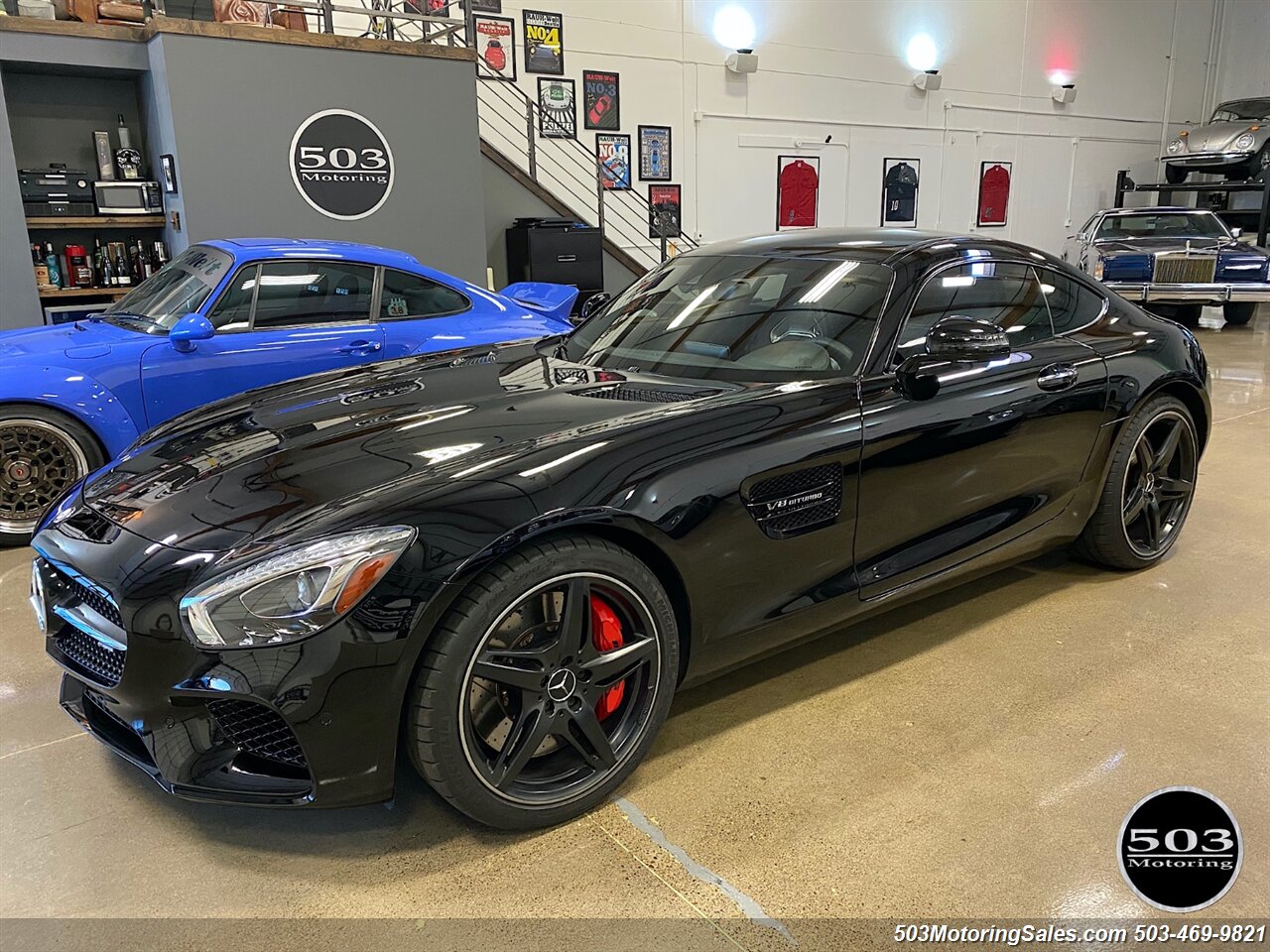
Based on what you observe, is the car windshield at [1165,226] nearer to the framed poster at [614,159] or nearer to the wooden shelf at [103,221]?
the framed poster at [614,159]

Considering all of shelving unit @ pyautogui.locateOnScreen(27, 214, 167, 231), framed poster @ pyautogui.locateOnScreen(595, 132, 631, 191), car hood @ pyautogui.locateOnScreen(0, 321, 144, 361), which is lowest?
car hood @ pyautogui.locateOnScreen(0, 321, 144, 361)

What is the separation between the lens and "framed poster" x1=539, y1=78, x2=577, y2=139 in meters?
10.5

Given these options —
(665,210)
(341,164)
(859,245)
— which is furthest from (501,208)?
(859,245)

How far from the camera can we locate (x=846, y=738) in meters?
2.42

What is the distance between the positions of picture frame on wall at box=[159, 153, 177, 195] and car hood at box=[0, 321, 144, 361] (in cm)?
257

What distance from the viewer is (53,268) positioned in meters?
6.70

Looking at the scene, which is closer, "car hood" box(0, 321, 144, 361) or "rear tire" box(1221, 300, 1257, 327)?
"car hood" box(0, 321, 144, 361)

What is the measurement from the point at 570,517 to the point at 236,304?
308 cm

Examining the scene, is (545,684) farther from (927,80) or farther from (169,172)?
(927,80)

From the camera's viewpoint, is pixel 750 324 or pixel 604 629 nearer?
pixel 604 629

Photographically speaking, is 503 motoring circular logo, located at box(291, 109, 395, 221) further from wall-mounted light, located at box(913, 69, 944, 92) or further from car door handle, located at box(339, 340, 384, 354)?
wall-mounted light, located at box(913, 69, 944, 92)

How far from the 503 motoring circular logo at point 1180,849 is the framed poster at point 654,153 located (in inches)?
405

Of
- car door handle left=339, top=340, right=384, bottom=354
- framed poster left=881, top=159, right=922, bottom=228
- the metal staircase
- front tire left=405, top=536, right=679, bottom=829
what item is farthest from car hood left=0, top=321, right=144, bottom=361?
framed poster left=881, top=159, right=922, bottom=228

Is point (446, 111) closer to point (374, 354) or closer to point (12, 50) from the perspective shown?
point (12, 50)
